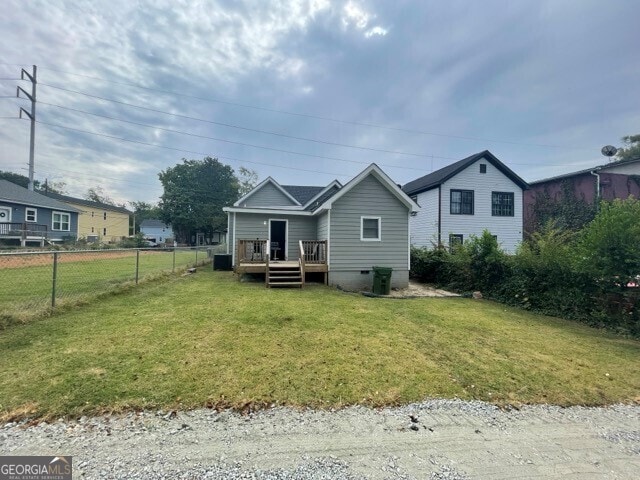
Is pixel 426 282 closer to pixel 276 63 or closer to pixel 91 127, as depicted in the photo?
pixel 276 63

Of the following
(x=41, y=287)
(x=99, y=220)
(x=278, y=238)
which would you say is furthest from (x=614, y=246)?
(x=99, y=220)

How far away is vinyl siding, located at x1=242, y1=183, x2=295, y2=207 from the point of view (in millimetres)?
17094

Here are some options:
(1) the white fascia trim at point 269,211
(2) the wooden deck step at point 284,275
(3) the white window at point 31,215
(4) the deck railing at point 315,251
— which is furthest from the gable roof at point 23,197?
(4) the deck railing at point 315,251

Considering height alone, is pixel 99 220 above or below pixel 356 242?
above

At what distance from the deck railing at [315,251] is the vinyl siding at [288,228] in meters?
2.14

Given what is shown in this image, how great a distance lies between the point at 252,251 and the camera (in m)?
10.7

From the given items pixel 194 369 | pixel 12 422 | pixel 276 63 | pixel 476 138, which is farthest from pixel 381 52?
pixel 12 422

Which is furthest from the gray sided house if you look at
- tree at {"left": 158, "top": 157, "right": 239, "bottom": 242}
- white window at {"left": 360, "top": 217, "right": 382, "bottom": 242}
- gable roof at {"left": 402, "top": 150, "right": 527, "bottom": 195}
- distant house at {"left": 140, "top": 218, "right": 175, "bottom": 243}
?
distant house at {"left": 140, "top": 218, "right": 175, "bottom": 243}

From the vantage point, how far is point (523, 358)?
4.26m

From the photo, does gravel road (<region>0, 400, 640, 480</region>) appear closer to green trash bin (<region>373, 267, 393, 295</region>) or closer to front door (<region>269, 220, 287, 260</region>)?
green trash bin (<region>373, 267, 393, 295</region>)

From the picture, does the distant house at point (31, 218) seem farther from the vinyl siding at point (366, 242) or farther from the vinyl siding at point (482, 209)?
the vinyl siding at point (482, 209)

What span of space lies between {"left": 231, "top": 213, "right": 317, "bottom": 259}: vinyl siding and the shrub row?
22.5ft

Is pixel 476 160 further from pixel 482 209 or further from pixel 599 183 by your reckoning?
pixel 599 183

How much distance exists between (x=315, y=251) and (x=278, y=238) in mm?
3256
